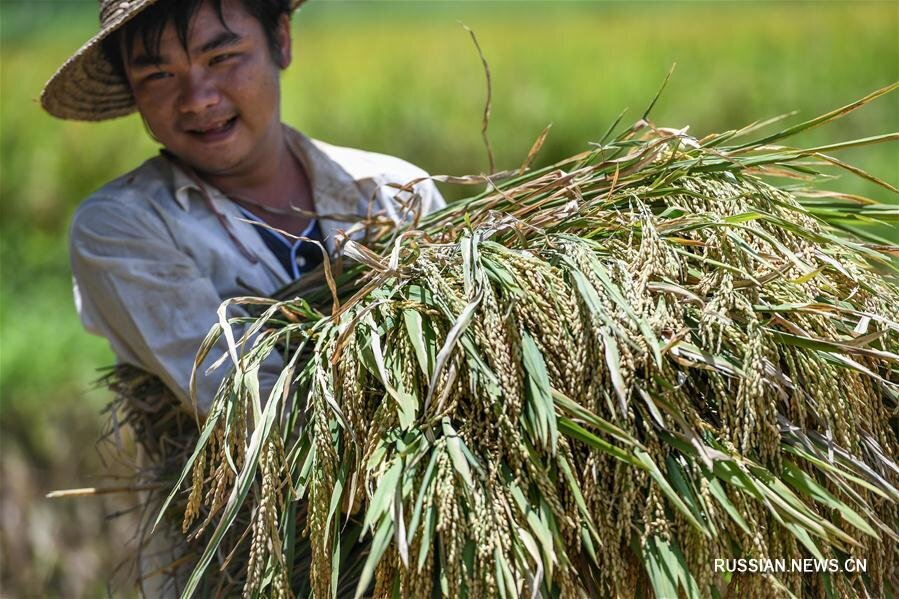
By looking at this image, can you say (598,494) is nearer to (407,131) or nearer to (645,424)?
(645,424)

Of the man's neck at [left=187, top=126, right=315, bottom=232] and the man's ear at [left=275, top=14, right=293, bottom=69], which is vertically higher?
the man's ear at [left=275, top=14, right=293, bottom=69]

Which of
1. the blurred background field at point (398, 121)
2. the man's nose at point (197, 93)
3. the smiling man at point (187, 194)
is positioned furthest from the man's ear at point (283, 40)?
the blurred background field at point (398, 121)

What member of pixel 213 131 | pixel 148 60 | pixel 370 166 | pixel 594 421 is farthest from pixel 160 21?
pixel 594 421

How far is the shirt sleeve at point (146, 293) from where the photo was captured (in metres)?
1.80

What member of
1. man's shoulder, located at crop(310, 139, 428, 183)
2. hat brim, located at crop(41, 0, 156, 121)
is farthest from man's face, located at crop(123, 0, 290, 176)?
man's shoulder, located at crop(310, 139, 428, 183)

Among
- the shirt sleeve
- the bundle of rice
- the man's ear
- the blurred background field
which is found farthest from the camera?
the blurred background field

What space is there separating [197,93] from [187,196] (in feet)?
0.68

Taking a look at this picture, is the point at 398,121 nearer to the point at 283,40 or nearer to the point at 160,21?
the point at 283,40

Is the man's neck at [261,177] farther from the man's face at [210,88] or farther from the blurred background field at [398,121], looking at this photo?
the blurred background field at [398,121]

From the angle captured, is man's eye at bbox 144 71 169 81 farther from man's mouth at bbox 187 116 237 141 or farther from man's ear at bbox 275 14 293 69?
man's ear at bbox 275 14 293 69

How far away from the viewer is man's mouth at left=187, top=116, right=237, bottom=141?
203 centimetres

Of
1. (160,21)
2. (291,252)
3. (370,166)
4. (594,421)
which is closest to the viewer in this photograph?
(594,421)

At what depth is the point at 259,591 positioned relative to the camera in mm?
1363

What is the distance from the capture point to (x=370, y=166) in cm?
235
